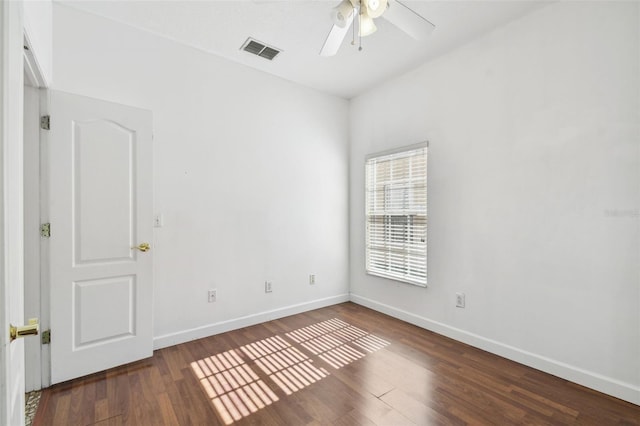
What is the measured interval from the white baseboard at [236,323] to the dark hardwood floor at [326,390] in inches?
3.5

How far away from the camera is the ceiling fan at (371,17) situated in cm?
196

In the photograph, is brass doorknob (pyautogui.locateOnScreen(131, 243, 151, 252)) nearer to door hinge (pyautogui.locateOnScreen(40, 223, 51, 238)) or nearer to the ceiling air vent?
door hinge (pyautogui.locateOnScreen(40, 223, 51, 238))

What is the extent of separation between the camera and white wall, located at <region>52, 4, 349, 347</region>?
270 centimetres

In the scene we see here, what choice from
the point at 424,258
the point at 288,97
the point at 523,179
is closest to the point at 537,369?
the point at 424,258

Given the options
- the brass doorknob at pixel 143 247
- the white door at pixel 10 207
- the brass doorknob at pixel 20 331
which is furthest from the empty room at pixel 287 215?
the brass doorknob at pixel 20 331

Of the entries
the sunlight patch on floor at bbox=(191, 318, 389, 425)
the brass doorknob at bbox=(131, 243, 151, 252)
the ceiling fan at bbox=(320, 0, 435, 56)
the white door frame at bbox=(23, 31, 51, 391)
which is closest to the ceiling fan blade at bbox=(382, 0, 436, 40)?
the ceiling fan at bbox=(320, 0, 435, 56)

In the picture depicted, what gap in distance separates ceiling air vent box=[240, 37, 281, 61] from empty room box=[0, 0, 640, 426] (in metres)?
0.02

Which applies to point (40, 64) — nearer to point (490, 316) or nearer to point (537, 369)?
point (490, 316)

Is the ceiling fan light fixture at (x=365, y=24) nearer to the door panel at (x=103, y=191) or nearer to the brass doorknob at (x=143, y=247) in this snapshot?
the door panel at (x=103, y=191)

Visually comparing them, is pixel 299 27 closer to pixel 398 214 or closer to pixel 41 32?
pixel 41 32

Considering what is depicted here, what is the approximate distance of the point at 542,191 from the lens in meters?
2.52

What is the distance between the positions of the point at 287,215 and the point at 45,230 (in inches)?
89.1

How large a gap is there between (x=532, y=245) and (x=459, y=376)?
4.14ft

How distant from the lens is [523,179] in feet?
8.62
